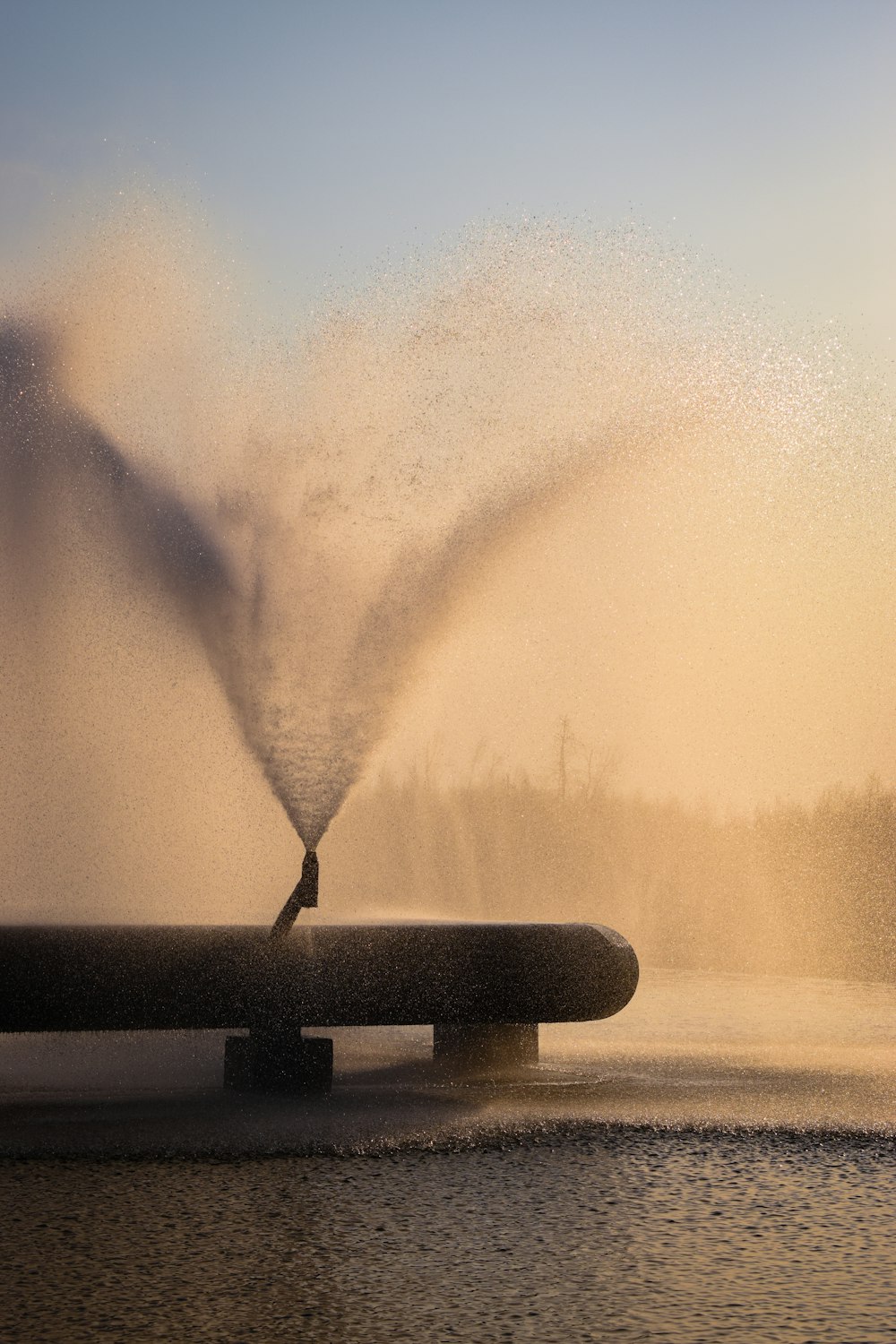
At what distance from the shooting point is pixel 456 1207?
6230mm

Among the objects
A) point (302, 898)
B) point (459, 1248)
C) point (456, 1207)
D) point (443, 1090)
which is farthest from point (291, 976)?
point (459, 1248)

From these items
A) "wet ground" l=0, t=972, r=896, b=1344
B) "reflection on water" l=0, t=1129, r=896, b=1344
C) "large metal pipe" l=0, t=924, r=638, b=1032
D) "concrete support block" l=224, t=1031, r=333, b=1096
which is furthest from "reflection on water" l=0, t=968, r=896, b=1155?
"reflection on water" l=0, t=1129, r=896, b=1344

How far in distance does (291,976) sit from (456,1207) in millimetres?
4396

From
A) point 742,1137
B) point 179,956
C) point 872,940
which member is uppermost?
point 179,956

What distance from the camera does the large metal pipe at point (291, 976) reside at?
395 inches

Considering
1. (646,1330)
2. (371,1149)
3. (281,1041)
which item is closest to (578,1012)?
(281,1041)

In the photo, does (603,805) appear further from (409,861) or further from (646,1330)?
(646,1330)

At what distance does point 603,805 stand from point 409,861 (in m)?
12.5

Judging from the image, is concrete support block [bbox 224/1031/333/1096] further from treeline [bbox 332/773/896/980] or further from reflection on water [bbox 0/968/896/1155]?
treeline [bbox 332/773/896/980]

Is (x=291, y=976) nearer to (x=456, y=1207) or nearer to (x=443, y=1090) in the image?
(x=443, y=1090)

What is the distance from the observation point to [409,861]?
47750 millimetres

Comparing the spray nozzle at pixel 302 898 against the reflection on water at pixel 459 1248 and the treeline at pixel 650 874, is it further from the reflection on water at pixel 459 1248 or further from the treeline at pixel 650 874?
the treeline at pixel 650 874

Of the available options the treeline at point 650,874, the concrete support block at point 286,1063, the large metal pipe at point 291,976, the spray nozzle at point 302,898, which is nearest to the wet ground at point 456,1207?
the concrete support block at point 286,1063

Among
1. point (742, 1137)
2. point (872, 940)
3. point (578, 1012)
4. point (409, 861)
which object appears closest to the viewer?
point (742, 1137)
